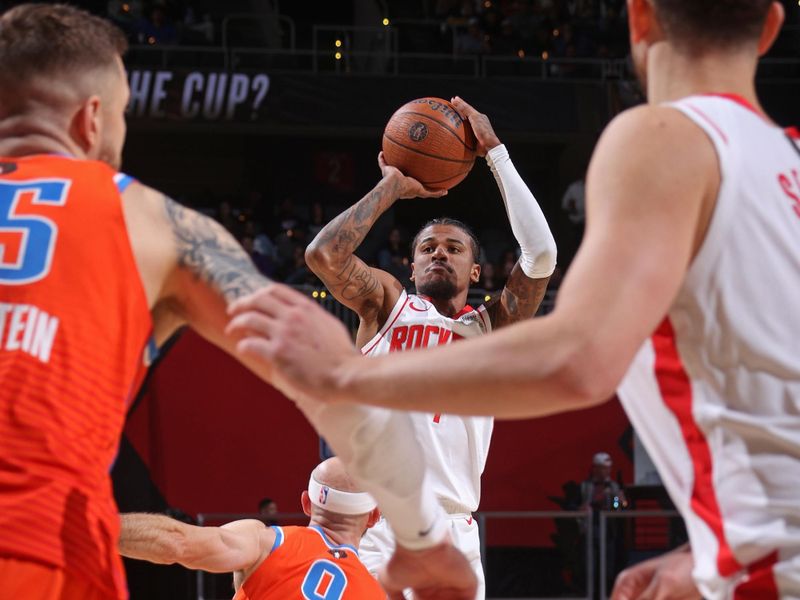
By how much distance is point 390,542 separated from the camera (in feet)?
18.0

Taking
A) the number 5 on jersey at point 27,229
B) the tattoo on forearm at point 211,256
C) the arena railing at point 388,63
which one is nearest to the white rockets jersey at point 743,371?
the tattoo on forearm at point 211,256

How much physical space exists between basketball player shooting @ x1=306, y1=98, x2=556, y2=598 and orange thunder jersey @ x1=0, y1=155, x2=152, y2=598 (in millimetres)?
3192

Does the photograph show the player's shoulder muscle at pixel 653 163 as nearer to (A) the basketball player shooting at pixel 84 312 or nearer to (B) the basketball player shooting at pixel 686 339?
(B) the basketball player shooting at pixel 686 339

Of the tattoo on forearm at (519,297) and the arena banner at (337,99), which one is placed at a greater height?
the arena banner at (337,99)

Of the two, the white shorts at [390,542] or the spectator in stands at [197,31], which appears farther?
the spectator in stands at [197,31]

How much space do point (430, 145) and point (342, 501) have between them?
1.89 metres

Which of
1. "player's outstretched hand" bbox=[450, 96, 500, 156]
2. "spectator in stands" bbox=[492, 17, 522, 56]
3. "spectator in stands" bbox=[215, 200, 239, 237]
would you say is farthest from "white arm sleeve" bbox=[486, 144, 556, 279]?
"spectator in stands" bbox=[492, 17, 522, 56]

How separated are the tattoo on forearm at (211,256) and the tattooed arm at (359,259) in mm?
2997

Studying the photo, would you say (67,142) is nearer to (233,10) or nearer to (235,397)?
(235,397)

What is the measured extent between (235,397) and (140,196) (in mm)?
8770

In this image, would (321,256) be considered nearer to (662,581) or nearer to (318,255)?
(318,255)

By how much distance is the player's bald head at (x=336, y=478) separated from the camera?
Answer: 14.6 ft

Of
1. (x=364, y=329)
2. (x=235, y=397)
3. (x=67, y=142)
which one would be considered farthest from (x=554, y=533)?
(x=67, y=142)

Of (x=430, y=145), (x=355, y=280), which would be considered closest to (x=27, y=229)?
(x=355, y=280)
